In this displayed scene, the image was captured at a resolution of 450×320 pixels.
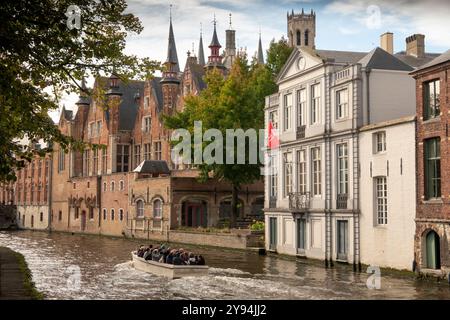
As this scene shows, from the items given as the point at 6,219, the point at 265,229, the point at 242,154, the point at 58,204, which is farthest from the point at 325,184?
the point at 6,219

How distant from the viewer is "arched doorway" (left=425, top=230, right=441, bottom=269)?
2722 cm

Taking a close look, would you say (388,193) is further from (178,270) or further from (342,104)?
(178,270)

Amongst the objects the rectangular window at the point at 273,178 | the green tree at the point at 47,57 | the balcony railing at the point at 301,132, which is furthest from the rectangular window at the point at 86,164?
the green tree at the point at 47,57

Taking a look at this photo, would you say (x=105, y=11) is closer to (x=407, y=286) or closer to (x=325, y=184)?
(x=407, y=286)

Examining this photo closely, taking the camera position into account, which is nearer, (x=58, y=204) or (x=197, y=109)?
(x=197, y=109)

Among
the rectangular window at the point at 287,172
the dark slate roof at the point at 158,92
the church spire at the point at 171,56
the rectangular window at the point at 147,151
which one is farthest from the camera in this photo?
the rectangular window at the point at 147,151

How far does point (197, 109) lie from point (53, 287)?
24421 millimetres

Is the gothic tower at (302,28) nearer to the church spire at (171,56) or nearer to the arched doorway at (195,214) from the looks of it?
the church spire at (171,56)

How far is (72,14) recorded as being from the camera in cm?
1655

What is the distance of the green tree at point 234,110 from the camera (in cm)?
4672

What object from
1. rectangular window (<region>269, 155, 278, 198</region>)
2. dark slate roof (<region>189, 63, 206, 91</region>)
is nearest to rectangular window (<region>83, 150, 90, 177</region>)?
dark slate roof (<region>189, 63, 206, 91</region>)

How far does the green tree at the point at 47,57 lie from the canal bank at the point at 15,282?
299 centimetres

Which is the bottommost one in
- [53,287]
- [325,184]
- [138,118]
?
[53,287]
